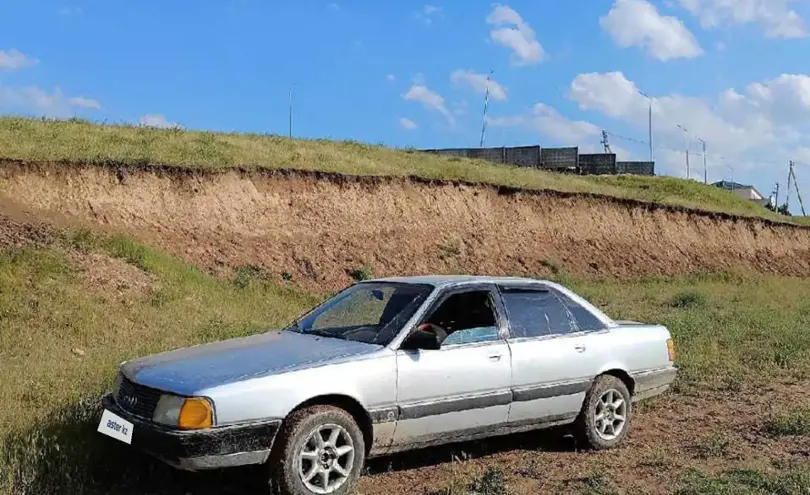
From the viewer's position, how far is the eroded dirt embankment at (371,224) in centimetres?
1559

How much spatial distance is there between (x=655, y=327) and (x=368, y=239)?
40.4 feet

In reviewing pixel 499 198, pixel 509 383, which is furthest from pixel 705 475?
pixel 499 198

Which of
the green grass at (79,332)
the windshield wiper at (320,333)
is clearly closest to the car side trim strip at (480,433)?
the windshield wiper at (320,333)

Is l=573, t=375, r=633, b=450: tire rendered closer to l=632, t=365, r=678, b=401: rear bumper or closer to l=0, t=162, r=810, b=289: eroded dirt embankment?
l=632, t=365, r=678, b=401: rear bumper

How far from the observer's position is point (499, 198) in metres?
23.2

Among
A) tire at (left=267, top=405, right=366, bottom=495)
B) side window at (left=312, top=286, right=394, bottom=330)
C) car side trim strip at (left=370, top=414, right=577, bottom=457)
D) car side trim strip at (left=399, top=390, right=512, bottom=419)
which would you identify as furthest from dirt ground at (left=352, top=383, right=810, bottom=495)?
side window at (left=312, top=286, right=394, bottom=330)

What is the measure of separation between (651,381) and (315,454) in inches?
138

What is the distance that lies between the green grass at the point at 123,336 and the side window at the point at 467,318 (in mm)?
1862

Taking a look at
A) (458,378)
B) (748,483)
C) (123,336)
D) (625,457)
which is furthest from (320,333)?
(123,336)

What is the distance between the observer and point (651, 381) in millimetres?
6984

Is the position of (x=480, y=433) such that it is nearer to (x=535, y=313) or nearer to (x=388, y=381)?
(x=388, y=381)

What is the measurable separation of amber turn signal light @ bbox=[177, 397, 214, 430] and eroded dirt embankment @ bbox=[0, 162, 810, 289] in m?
11.0

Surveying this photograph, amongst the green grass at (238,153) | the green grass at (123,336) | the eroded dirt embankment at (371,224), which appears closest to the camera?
the green grass at (123,336)

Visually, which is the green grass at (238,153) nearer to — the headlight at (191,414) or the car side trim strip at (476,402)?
the headlight at (191,414)
